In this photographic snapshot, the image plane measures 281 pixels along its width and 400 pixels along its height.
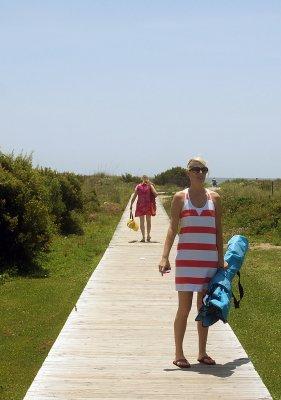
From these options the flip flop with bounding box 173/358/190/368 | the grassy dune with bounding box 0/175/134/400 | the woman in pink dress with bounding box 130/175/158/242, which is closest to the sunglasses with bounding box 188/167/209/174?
the flip flop with bounding box 173/358/190/368

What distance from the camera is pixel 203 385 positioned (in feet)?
19.4

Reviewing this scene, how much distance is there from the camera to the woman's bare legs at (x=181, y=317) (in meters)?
6.36

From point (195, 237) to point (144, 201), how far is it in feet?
38.2

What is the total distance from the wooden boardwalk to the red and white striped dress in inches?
33.6

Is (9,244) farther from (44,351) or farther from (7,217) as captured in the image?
(44,351)

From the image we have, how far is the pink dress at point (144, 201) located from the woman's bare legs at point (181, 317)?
37.4 feet

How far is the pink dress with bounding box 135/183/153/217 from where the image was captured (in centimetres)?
1791

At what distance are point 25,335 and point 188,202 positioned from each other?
11.7 feet

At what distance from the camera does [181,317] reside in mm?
6414

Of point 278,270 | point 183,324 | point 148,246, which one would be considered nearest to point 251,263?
point 278,270

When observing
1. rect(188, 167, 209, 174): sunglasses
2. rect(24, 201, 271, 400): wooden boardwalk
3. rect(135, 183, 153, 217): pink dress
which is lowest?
rect(24, 201, 271, 400): wooden boardwalk

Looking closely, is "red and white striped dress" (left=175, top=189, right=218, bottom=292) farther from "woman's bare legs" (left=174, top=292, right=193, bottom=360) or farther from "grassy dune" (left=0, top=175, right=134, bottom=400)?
"grassy dune" (left=0, top=175, right=134, bottom=400)

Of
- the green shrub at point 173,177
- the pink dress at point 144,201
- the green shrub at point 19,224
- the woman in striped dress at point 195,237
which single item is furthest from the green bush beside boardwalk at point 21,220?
the green shrub at point 173,177

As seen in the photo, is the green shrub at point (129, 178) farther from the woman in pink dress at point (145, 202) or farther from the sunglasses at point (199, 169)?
the sunglasses at point (199, 169)
